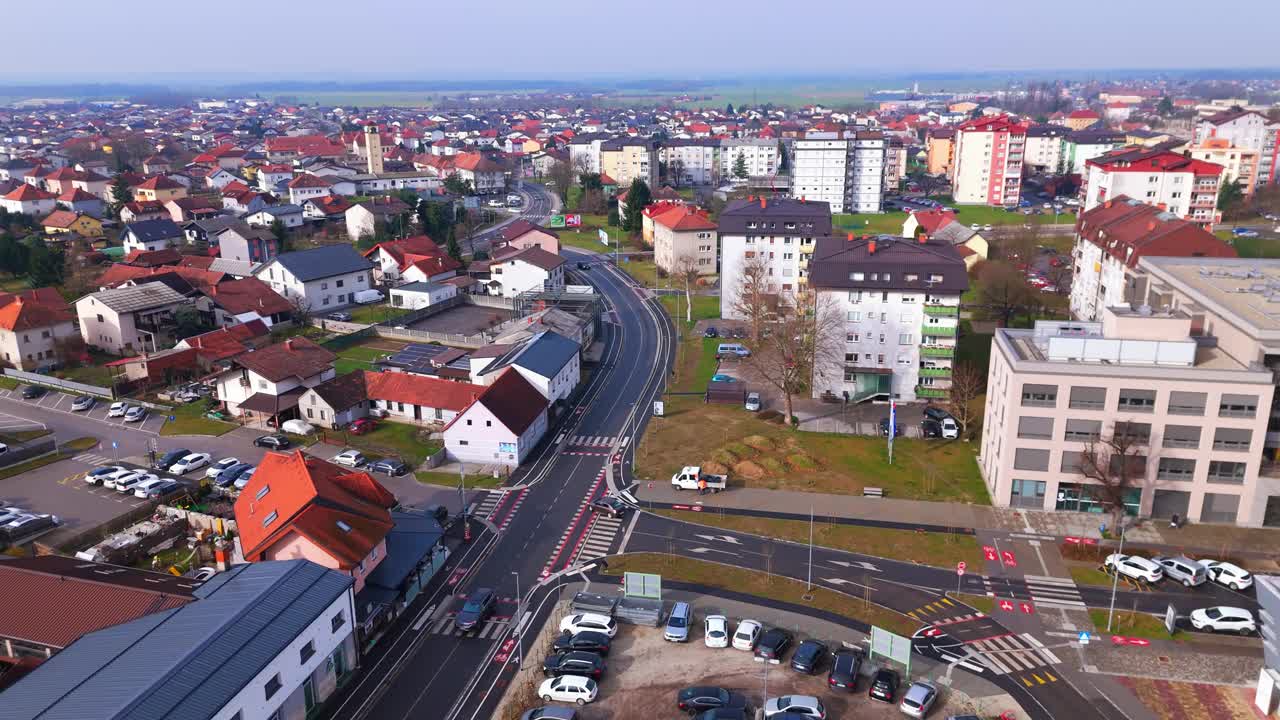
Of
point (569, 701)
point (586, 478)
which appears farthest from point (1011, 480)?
point (569, 701)

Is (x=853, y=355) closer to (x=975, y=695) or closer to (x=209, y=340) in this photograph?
(x=975, y=695)

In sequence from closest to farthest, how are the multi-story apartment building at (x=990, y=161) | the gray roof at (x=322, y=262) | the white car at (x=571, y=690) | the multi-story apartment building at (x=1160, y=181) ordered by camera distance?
1. the white car at (x=571, y=690)
2. the gray roof at (x=322, y=262)
3. the multi-story apartment building at (x=1160, y=181)
4. the multi-story apartment building at (x=990, y=161)

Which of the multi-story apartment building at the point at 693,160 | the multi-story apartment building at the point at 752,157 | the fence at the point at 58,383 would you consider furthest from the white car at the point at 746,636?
the multi-story apartment building at the point at 752,157

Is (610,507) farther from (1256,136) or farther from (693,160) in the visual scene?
(1256,136)

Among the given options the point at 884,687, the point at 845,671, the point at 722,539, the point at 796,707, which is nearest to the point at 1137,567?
the point at 884,687

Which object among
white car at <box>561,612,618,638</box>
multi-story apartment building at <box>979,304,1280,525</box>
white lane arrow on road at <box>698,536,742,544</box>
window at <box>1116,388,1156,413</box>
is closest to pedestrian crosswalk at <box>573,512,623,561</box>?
white lane arrow on road at <box>698,536,742,544</box>

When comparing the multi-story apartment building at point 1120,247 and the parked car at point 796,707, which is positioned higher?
the multi-story apartment building at point 1120,247

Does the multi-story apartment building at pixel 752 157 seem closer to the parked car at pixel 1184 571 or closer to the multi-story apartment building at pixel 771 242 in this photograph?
the multi-story apartment building at pixel 771 242
